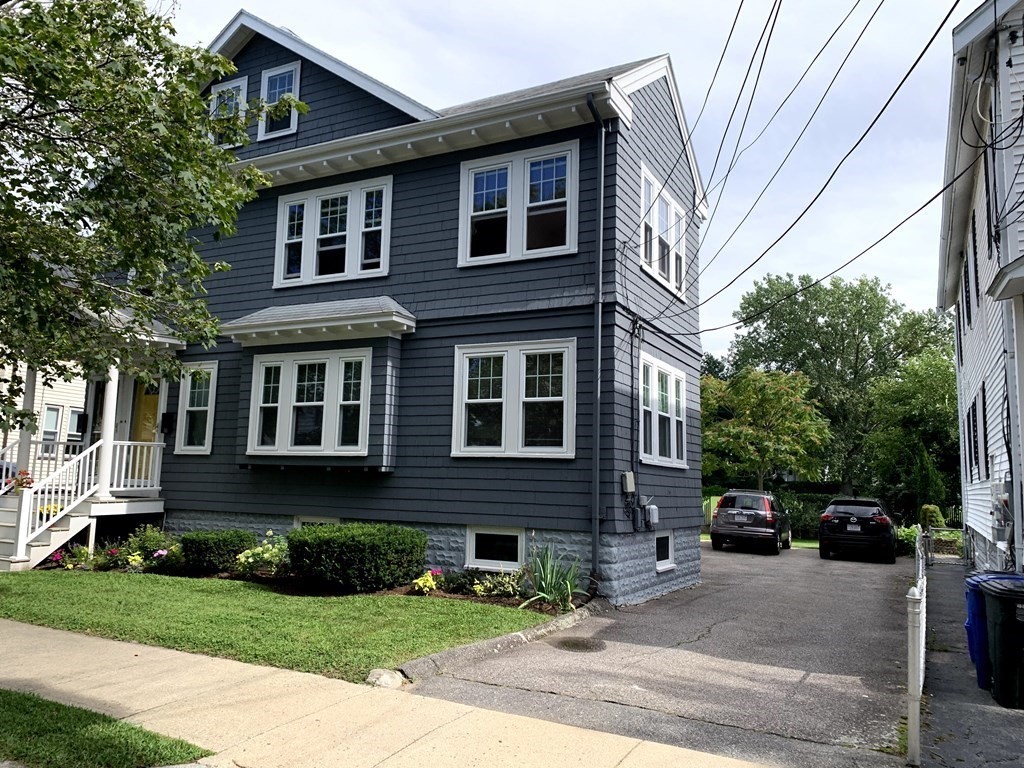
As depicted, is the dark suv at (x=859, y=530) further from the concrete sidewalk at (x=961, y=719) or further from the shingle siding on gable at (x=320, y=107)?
the shingle siding on gable at (x=320, y=107)

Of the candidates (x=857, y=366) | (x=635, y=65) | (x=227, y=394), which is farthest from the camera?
(x=857, y=366)

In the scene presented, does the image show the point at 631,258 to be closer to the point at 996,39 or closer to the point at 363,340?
the point at 363,340

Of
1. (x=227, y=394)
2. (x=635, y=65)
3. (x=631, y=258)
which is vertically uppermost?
(x=635, y=65)

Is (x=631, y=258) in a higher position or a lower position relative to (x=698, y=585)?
higher

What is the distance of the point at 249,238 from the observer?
1464 cm

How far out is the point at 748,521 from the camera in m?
20.8

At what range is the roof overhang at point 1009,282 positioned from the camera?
8.26m

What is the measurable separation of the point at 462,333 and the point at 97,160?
19.8 feet

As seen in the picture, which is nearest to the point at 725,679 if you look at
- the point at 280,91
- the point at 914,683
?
the point at 914,683

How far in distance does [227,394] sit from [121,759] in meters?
10.4

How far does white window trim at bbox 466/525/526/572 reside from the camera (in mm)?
11242

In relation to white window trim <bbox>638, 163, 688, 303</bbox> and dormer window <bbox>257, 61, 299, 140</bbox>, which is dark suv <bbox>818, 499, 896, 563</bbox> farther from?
dormer window <bbox>257, 61, 299, 140</bbox>

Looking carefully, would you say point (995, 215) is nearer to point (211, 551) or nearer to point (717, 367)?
point (211, 551)

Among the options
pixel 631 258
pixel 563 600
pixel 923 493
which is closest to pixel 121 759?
pixel 563 600
